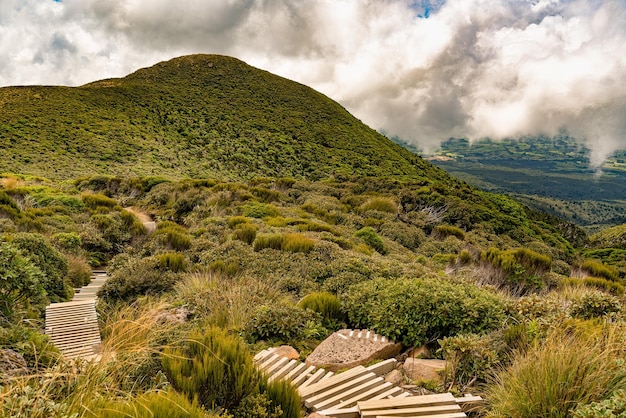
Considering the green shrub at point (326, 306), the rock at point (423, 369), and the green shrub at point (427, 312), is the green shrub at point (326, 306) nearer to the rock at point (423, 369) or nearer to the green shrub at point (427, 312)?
the green shrub at point (427, 312)

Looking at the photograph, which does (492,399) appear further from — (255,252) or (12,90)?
(12,90)

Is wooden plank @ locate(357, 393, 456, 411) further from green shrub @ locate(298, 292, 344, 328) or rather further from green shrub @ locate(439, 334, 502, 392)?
green shrub @ locate(298, 292, 344, 328)

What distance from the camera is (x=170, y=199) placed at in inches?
828

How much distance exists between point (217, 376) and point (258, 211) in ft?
42.1

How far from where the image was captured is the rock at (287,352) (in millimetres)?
4770

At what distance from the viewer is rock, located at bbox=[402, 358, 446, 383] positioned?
13.7ft

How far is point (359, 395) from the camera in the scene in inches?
144

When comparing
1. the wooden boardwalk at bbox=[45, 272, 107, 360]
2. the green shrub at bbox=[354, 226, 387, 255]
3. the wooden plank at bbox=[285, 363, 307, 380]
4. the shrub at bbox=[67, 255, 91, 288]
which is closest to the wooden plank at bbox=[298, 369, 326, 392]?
the wooden plank at bbox=[285, 363, 307, 380]

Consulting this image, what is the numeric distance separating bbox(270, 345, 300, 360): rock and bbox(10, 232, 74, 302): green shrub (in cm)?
481

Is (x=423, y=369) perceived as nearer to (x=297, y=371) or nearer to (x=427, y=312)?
(x=427, y=312)

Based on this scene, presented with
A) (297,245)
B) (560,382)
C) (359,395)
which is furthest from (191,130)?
(560,382)

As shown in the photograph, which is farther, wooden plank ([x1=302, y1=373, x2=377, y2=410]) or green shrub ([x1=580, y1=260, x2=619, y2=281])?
green shrub ([x1=580, y1=260, x2=619, y2=281])

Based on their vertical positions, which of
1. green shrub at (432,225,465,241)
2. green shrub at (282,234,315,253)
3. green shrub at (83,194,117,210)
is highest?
green shrub at (83,194,117,210)

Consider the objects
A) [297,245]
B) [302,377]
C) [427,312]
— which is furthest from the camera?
[297,245]
